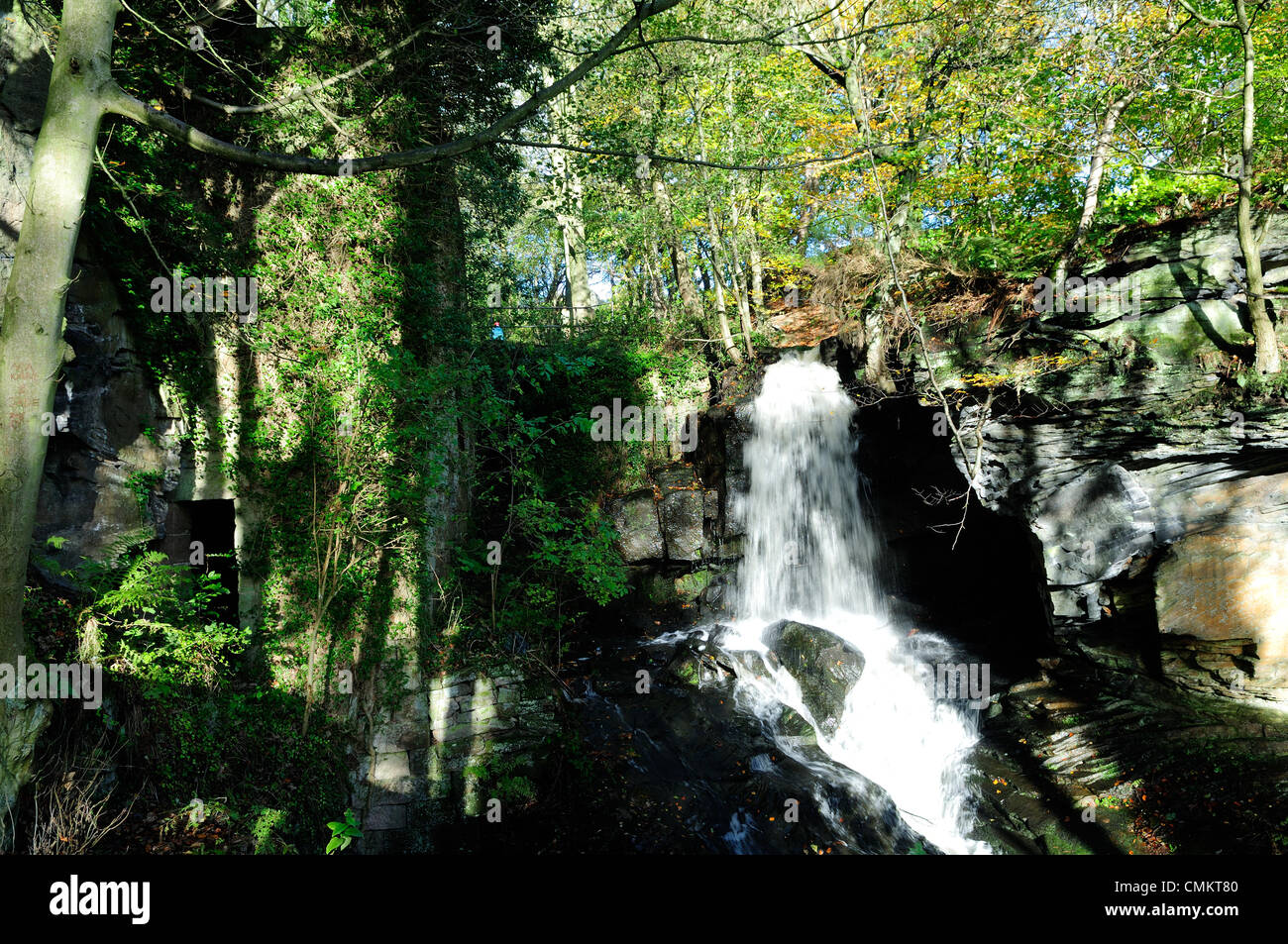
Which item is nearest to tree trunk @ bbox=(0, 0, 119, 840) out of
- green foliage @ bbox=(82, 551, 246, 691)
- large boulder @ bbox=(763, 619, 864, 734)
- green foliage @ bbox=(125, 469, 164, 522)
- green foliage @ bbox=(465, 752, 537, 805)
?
green foliage @ bbox=(82, 551, 246, 691)

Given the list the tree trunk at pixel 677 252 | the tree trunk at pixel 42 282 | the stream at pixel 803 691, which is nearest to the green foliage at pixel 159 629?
the tree trunk at pixel 42 282

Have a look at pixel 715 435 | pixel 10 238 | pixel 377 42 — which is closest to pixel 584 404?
pixel 715 435

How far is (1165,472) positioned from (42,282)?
10.7 meters

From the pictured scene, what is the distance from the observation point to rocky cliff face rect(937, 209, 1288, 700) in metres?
6.70

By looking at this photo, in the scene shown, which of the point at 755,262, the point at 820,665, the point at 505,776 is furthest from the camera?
the point at 755,262

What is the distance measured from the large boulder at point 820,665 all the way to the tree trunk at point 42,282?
8.15 metres

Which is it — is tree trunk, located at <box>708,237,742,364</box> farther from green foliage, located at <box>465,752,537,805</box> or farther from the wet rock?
green foliage, located at <box>465,752,537,805</box>

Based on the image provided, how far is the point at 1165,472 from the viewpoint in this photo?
725 centimetres

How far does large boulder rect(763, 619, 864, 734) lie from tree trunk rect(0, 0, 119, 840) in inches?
321

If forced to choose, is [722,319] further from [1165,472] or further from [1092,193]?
[1165,472]

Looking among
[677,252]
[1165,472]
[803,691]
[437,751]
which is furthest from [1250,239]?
[437,751]

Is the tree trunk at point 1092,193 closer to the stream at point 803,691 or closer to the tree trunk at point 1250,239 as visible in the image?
the tree trunk at point 1250,239

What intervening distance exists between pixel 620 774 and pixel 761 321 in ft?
35.8
